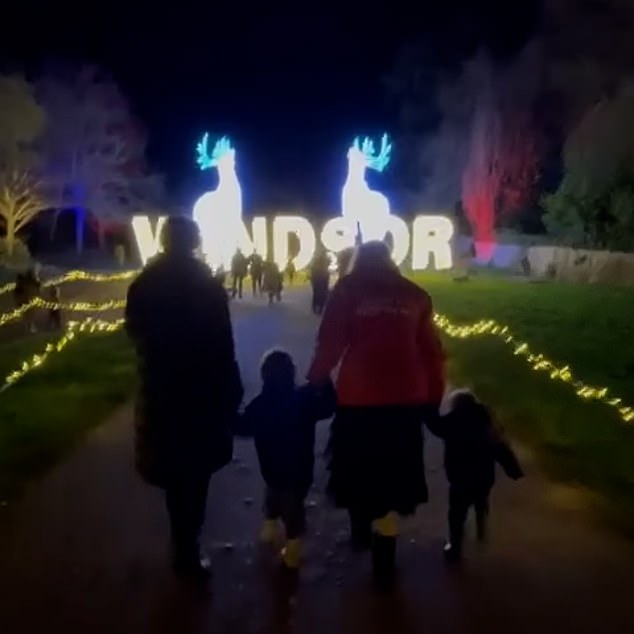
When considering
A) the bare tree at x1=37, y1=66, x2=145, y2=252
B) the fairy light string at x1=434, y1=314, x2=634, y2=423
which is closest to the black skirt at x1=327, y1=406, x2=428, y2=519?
the fairy light string at x1=434, y1=314, x2=634, y2=423

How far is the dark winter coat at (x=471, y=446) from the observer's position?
23.3ft

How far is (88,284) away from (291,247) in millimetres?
9634

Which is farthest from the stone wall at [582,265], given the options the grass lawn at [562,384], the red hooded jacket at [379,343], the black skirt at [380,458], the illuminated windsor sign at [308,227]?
the black skirt at [380,458]

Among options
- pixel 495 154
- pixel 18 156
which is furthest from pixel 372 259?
pixel 495 154

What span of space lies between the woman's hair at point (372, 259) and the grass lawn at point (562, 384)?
7.49 feet

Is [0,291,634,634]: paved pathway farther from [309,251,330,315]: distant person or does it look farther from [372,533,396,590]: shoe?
[309,251,330,315]: distant person

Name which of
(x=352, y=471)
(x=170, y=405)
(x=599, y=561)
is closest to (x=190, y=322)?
(x=170, y=405)

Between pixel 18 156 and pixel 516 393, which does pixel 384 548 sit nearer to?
pixel 516 393

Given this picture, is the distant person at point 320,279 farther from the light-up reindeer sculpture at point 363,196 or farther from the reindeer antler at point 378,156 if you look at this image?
the reindeer antler at point 378,156

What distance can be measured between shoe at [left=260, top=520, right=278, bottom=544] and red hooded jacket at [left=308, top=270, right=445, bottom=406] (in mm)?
930

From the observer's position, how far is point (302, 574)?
6734mm

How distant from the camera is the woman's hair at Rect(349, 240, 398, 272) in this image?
683 cm

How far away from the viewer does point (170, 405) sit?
6.66 meters

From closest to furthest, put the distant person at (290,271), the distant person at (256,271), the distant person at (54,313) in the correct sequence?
the distant person at (54,313) → the distant person at (256,271) → the distant person at (290,271)
